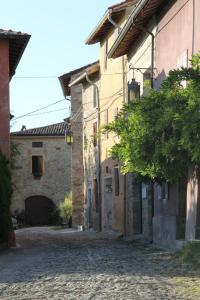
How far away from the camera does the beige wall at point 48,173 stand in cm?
4731

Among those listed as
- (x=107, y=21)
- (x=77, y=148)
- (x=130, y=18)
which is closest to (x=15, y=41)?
(x=130, y=18)

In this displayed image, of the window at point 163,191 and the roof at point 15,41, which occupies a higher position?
the roof at point 15,41

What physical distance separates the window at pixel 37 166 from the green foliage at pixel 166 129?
3574cm

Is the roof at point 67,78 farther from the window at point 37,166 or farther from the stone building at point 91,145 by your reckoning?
the window at point 37,166

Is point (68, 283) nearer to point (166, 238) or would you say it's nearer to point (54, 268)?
point (54, 268)

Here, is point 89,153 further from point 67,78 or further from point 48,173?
point 48,173

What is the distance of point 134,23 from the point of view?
17594 millimetres

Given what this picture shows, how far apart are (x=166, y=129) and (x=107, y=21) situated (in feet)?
50.5

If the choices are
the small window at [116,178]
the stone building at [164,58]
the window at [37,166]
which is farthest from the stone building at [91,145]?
the window at [37,166]

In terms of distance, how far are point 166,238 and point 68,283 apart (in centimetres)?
588

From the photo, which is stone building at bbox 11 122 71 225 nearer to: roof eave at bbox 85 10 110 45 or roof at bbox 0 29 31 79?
roof eave at bbox 85 10 110 45

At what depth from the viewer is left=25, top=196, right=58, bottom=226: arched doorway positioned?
4744 centimetres

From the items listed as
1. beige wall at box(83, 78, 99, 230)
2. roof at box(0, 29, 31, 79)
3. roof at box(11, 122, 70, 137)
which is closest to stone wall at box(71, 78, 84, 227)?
beige wall at box(83, 78, 99, 230)

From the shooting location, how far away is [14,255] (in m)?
15.5
